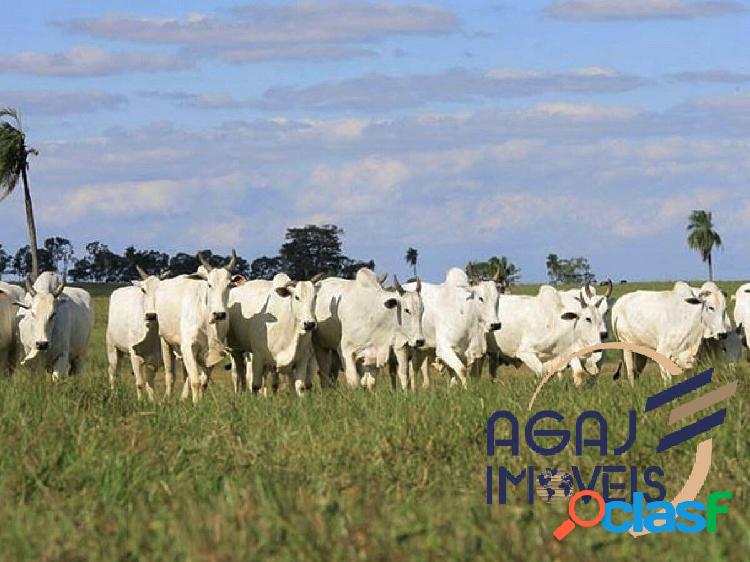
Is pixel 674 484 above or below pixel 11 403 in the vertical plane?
below

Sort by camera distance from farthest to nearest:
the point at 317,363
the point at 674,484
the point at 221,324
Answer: the point at 317,363 → the point at 221,324 → the point at 674,484

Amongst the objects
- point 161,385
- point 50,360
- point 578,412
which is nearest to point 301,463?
point 578,412

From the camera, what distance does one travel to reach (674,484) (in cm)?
885

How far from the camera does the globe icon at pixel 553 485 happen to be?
28.9 feet

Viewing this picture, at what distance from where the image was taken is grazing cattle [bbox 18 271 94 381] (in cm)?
1964

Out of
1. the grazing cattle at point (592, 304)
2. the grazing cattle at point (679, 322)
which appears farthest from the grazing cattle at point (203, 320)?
the grazing cattle at point (679, 322)

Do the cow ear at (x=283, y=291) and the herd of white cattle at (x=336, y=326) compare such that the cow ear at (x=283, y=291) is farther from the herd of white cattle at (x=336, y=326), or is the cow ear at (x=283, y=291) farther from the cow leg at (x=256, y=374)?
the cow leg at (x=256, y=374)

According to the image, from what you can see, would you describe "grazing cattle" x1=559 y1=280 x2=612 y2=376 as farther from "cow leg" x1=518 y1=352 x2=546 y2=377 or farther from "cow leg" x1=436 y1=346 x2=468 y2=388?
"cow leg" x1=436 y1=346 x2=468 y2=388

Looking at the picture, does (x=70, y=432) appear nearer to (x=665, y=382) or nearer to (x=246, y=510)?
(x=246, y=510)

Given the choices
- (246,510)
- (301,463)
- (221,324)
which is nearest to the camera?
(246,510)

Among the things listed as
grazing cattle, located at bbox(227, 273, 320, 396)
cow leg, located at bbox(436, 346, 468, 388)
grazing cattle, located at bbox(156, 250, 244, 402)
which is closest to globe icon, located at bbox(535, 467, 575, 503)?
grazing cattle, located at bbox(156, 250, 244, 402)

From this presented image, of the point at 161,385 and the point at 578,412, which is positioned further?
the point at 161,385

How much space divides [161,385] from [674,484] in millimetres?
19009

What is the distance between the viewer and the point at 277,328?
1952cm
